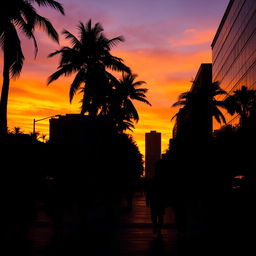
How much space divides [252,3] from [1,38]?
45.5m

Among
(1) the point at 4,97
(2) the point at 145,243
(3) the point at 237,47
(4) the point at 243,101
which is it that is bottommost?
(2) the point at 145,243

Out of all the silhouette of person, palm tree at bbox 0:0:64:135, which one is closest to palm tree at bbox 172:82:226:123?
palm tree at bbox 0:0:64:135

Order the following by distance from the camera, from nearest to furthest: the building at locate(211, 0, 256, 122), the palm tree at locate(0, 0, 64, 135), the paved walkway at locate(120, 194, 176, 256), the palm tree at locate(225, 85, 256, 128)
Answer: the paved walkway at locate(120, 194, 176, 256) < the palm tree at locate(0, 0, 64, 135) < the palm tree at locate(225, 85, 256, 128) < the building at locate(211, 0, 256, 122)

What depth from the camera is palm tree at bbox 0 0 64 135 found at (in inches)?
848

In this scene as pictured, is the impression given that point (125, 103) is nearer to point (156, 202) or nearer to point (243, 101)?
point (243, 101)

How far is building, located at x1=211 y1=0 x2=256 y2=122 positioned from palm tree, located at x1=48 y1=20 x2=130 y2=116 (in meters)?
27.7

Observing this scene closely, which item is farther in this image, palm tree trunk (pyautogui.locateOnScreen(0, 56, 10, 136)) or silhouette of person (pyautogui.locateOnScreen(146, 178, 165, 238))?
palm tree trunk (pyautogui.locateOnScreen(0, 56, 10, 136))

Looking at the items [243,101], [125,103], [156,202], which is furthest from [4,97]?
[243,101]

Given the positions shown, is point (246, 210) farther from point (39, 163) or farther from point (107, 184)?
point (107, 184)

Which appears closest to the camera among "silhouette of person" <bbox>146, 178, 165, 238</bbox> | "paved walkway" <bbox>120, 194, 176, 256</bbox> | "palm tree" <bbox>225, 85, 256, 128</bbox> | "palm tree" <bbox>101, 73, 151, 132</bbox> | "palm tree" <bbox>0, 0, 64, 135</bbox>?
"paved walkway" <bbox>120, 194, 176, 256</bbox>

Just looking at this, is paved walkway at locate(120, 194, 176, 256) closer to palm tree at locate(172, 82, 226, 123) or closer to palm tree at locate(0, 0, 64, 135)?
palm tree at locate(0, 0, 64, 135)

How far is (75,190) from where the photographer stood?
18.7 meters

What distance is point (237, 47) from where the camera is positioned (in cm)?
7362

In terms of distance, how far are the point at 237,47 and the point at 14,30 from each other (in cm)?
5519
